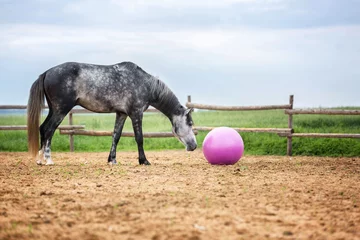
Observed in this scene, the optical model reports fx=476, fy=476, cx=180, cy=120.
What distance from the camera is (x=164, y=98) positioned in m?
10.1

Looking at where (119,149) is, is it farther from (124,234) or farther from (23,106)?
(124,234)

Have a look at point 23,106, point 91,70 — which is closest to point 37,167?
point 91,70

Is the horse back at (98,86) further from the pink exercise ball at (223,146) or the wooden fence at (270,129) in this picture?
the wooden fence at (270,129)

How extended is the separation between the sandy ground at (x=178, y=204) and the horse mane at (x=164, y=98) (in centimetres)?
178

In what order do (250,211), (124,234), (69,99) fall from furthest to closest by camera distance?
(69,99) → (250,211) → (124,234)

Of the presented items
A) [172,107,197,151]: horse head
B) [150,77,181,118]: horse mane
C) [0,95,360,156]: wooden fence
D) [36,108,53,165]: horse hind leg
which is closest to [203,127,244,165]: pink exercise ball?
[172,107,197,151]: horse head

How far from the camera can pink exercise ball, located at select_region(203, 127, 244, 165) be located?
30.9 feet

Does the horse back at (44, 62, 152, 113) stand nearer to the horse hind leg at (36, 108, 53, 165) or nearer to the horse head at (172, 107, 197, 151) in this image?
the horse hind leg at (36, 108, 53, 165)

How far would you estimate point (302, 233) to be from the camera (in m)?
4.17

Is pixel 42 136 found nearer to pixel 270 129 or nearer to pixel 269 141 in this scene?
pixel 270 129

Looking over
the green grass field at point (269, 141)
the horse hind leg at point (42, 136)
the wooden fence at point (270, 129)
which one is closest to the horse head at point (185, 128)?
the green grass field at point (269, 141)

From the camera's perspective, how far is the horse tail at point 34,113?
Result: 30.6 feet

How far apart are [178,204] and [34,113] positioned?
5127 mm

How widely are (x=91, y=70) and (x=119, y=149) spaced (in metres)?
6.37
